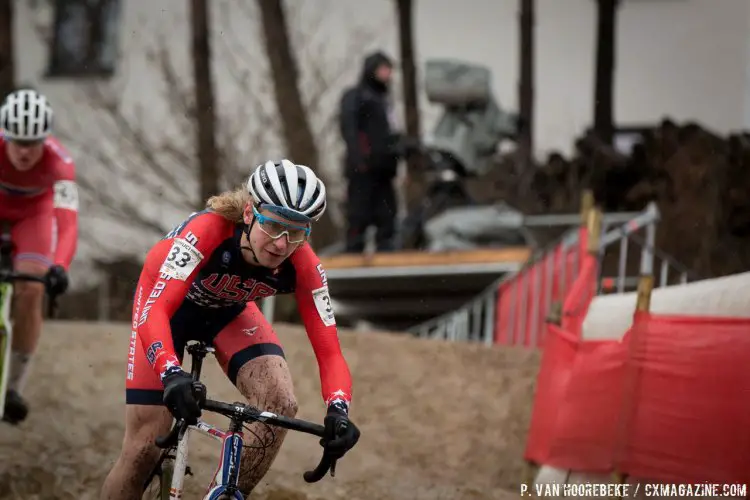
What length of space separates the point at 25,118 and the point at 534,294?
5.79m

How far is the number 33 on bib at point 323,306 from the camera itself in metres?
5.52

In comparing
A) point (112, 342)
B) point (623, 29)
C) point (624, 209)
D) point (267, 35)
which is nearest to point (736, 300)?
point (112, 342)

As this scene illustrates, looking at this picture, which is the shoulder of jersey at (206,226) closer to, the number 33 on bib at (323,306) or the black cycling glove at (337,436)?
the number 33 on bib at (323,306)

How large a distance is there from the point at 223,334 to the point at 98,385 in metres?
5.38

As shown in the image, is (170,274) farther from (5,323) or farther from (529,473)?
(529,473)

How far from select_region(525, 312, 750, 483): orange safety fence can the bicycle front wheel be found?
2.36 meters

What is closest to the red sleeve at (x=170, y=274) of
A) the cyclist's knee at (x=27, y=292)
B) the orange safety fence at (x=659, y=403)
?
the orange safety fence at (x=659, y=403)

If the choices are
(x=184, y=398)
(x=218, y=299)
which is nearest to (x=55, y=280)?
(x=218, y=299)

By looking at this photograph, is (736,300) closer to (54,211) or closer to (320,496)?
(320,496)

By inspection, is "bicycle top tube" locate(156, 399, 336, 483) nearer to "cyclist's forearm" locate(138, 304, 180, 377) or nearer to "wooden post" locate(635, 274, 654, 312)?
"cyclist's forearm" locate(138, 304, 180, 377)

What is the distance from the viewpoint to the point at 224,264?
5469 millimetres

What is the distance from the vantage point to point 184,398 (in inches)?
186

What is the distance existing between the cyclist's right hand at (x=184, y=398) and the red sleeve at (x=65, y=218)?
3152mm

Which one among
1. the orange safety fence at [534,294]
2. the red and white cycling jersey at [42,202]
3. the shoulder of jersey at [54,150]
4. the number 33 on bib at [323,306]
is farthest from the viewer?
the orange safety fence at [534,294]
